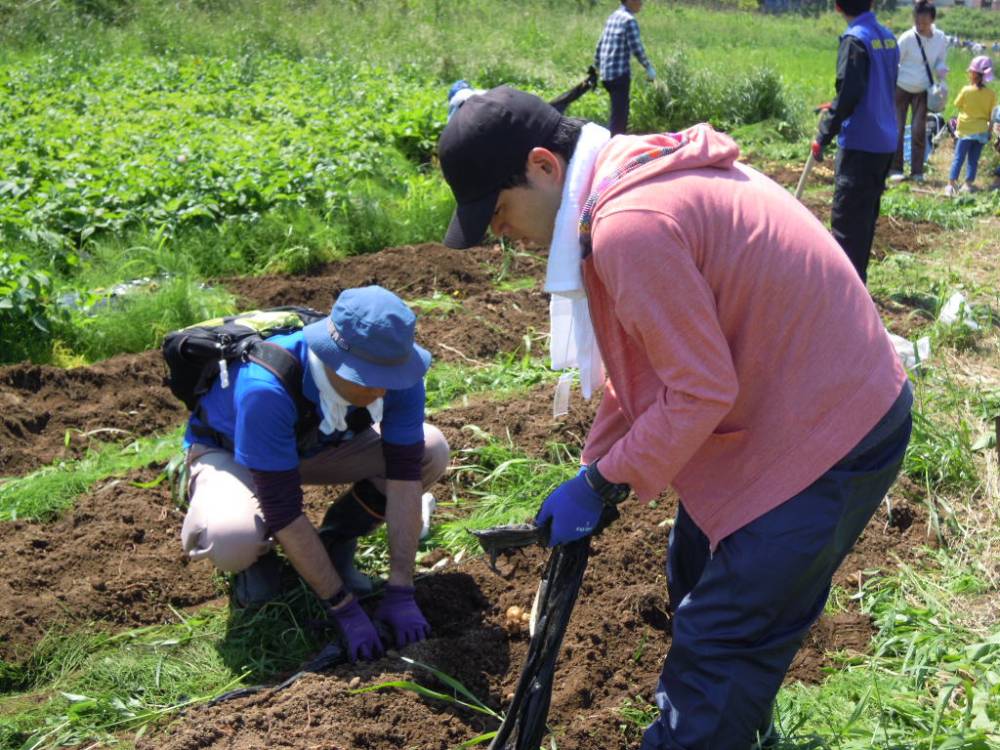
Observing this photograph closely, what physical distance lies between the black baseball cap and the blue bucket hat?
801 millimetres

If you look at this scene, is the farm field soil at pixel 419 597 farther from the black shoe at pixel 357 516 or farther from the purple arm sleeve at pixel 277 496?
the purple arm sleeve at pixel 277 496

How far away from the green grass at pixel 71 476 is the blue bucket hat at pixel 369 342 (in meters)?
1.56

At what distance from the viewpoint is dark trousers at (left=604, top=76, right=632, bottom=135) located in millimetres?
10422

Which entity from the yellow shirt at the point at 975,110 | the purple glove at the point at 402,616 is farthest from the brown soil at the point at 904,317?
the yellow shirt at the point at 975,110

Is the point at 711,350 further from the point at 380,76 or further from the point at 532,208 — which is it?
the point at 380,76

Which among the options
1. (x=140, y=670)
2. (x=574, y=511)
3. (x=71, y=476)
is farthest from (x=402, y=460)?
(x=71, y=476)

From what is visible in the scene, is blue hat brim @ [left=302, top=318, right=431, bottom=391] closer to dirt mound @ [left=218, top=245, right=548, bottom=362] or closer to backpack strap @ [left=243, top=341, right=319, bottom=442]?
backpack strap @ [left=243, top=341, right=319, bottom=442]

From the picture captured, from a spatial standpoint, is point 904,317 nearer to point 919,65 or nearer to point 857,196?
point 857,196

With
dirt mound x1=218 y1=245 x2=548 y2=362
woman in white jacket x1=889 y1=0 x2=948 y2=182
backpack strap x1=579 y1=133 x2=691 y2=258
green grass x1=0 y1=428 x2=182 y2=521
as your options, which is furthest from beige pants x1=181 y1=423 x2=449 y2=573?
woman in white jacket x1=889 y1=0 x2=948 y2=182

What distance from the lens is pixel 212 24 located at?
16375mm

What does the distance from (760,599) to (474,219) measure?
0.97 meters

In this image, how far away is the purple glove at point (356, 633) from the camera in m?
3.13

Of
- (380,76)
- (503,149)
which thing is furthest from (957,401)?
(380,76)

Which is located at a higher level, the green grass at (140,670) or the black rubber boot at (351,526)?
the black rubber boot at (351,526)
